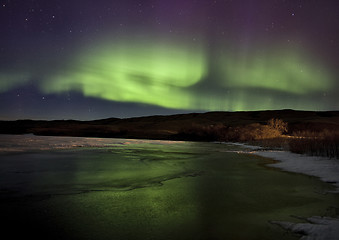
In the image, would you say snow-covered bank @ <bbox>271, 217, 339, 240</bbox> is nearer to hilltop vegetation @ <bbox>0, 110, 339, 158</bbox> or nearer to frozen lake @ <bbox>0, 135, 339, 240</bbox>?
frozen lake @ <bbox>0, 135, 339, 240</bbox>

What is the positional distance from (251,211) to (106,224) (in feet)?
8.68

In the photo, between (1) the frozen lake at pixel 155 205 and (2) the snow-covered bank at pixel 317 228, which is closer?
(2) the snow-covered bank at pixel 317 228

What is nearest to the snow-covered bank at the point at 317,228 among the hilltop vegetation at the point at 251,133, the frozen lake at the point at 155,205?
the frozen lake at the point at 155,205

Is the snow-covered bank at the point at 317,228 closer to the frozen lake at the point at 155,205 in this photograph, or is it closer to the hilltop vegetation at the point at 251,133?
the frozen lake at the point at 155,205

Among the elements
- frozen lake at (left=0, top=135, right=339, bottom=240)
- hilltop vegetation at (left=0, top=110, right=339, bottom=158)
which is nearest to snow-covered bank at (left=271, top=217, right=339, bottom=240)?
frozen lake at (left=0, top=135, right=339, bottom=240)

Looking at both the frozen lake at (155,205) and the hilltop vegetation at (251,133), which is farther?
the hilltop vegetation at (251,133)

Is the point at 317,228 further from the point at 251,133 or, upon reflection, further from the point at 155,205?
the point at 251,133

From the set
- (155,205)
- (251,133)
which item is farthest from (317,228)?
(251,133)

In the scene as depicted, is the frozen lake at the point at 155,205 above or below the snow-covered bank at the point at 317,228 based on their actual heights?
below

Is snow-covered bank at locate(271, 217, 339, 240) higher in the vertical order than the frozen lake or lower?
higher

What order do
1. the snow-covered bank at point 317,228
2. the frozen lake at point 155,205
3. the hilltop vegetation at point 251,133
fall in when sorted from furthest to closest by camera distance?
the hilltop vegetation at point 251,133 → the frozen lake at point 155,205 → the snow-covered bank at point 317,228

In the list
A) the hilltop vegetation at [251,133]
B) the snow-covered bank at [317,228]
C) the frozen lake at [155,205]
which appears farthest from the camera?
the hilltop vegetation at [251,133]

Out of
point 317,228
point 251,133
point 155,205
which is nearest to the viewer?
point 317,228

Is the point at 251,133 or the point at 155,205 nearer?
the point at 155,205
